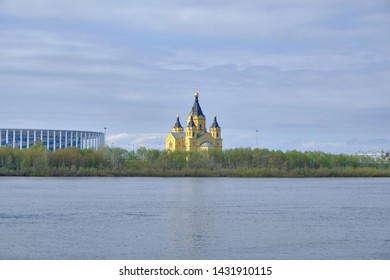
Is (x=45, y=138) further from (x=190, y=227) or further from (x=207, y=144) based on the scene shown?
(x=190, y=227)

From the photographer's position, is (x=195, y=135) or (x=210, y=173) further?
(x=195, y=135)

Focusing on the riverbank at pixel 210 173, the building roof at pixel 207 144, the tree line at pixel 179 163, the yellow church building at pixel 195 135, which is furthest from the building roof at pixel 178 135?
the riverbank at pixel 210 173

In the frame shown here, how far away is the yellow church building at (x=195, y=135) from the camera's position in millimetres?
98750

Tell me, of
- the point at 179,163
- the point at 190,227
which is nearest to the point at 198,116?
the point at 179,163

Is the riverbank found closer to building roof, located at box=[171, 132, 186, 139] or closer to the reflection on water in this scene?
the reflection on water

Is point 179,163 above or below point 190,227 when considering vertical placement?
above

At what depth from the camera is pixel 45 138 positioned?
306 ft

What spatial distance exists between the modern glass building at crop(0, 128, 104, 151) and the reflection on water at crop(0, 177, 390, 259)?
5734 centimetres

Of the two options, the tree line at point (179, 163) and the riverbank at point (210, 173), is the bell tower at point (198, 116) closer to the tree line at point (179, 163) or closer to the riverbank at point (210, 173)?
the tree line at point (179, 163)

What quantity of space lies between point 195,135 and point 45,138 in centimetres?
1832
